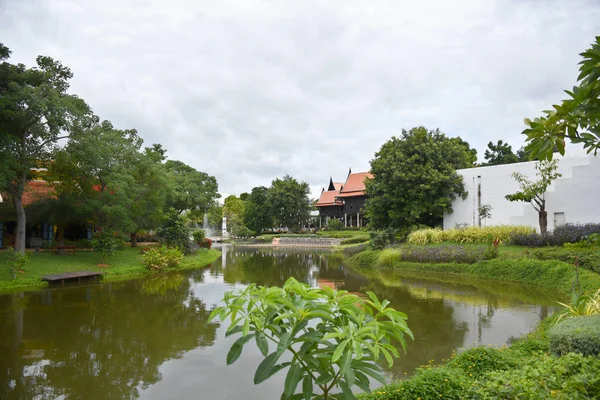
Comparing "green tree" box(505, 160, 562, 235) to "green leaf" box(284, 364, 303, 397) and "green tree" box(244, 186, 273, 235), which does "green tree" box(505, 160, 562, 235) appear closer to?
"green leaf" box(284, 364, 303, 397)

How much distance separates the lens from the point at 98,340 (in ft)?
24.1

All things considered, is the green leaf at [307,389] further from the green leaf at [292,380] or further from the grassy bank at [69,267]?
the grassy bank at [69,267]

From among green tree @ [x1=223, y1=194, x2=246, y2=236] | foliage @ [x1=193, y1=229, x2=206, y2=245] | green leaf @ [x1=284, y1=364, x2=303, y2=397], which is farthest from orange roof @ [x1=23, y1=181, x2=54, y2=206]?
green tree @ [x1=223, y1=194, x2=246, y2=236]

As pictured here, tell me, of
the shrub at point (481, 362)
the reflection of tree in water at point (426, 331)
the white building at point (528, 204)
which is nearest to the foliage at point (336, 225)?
the white building at point (528, 204)

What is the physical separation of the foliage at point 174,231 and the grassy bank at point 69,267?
1.73 meters

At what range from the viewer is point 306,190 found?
1881 inches

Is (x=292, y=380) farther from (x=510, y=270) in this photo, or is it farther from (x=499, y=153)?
(x=499, y=153)

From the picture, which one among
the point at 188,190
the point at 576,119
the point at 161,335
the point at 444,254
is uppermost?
the point at 188,190

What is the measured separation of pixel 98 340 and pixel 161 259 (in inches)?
432

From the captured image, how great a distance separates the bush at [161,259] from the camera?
1752 cm

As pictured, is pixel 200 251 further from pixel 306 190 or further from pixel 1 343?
pixel 306 190

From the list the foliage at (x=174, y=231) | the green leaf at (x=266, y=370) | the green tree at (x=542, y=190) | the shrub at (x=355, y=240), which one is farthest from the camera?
the shrub at (x=355, y=240)

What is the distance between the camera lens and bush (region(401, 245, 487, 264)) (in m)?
16.4

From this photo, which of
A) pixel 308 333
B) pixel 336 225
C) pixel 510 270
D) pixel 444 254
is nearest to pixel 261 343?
pixel 308 333
